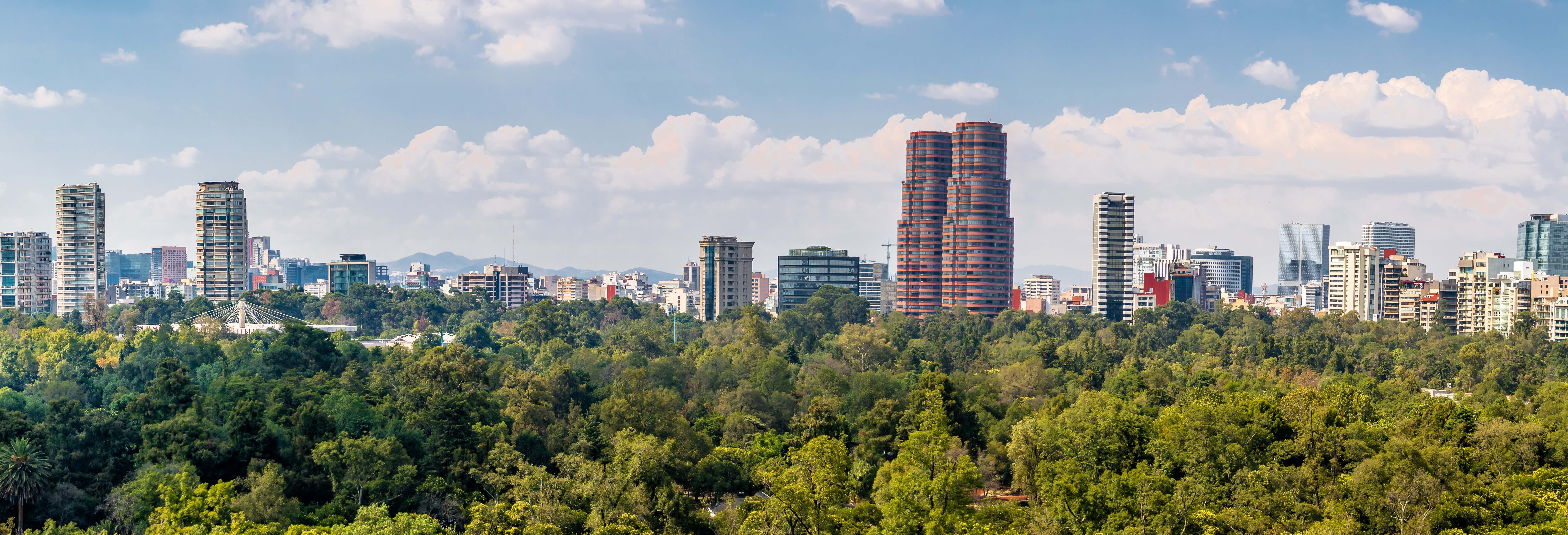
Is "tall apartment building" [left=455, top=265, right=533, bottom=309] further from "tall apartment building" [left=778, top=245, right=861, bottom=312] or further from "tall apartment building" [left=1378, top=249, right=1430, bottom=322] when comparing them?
"tall apartment building" [left=1378, top=249, right=1430, bottom=322]

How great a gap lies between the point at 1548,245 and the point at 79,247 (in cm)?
15649

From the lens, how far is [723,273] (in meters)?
136

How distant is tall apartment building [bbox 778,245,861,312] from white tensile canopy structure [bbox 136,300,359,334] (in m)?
55.0

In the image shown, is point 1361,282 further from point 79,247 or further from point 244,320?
point 79,247

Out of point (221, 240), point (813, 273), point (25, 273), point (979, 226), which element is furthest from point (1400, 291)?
point (25, 273)

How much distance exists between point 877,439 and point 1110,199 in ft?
282

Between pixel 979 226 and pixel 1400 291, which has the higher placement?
pixel 979 226

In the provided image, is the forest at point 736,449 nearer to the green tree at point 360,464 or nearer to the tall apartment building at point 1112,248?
the green tree at point 360,464

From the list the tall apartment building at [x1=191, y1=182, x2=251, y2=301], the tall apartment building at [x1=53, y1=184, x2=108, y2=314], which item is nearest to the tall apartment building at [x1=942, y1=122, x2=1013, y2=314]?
the tall apartment building at [x1=191, y1=182, x2=251, y2=301]

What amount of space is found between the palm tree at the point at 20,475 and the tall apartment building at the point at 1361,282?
12041 cm

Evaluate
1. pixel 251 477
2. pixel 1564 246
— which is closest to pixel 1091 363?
pixel 251 477

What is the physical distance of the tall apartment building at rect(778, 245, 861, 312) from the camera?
146 metres

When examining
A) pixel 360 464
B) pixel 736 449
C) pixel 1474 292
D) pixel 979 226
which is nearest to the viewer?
pixel 360 464

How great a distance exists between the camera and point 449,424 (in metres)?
43.8
